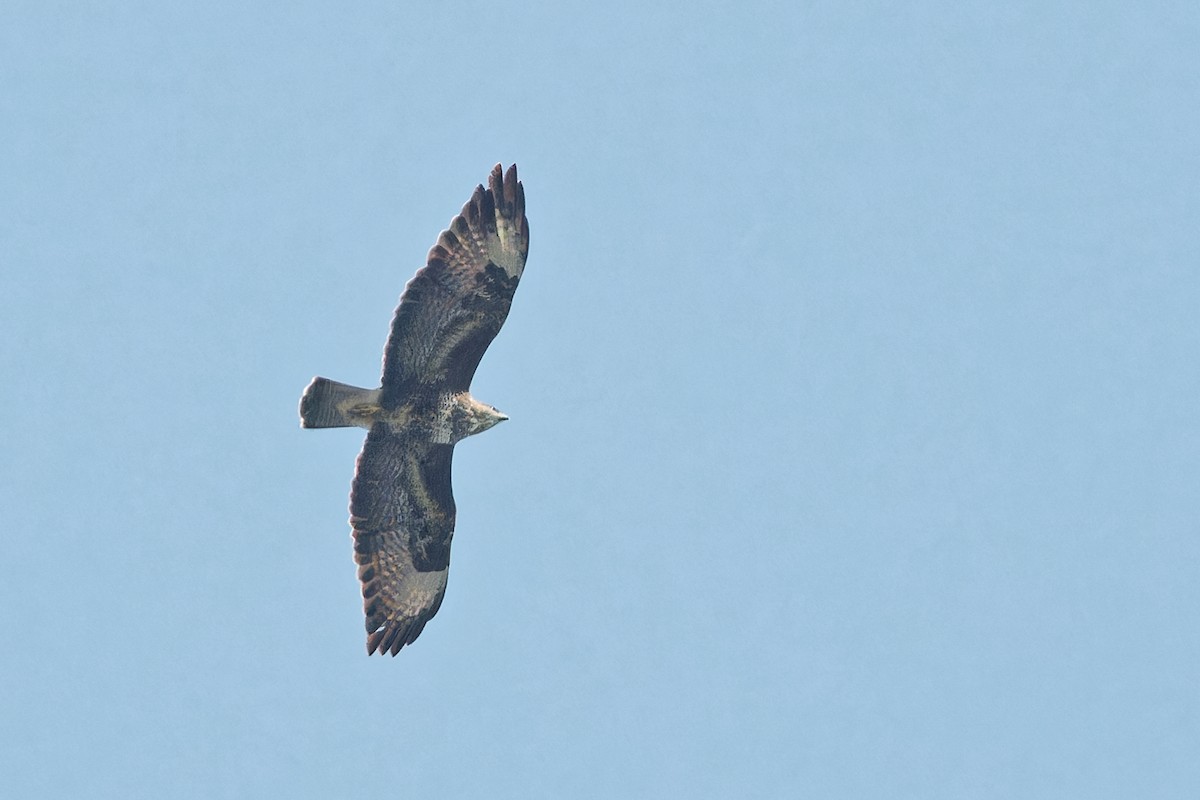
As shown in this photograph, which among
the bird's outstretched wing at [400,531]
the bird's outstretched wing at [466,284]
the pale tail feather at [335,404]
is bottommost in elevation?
the bird's outstretched wing at [400,531]

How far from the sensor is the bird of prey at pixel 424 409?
22750 mm

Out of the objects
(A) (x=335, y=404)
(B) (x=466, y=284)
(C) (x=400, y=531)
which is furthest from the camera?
(C) (x=400, y=531)

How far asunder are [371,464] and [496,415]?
161 centimetres

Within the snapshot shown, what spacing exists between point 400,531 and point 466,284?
11.3ft

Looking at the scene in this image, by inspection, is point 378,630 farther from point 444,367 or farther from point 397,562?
point 444,367

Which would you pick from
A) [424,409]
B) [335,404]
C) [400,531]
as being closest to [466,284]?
[424,409]

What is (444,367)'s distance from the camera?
2320 cm

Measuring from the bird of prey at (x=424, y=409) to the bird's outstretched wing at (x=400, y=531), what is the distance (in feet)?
0.04

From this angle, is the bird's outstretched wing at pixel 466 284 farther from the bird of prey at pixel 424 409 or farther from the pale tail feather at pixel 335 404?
the pale tail feather at pixel 335 404

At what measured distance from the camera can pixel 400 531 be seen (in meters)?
24.4

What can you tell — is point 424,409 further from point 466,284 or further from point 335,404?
point 466,284

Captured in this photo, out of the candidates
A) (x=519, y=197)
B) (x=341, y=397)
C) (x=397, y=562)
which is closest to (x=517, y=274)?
(x=519, y=197)

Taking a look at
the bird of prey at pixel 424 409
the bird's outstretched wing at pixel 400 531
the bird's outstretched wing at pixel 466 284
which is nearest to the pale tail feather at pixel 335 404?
the bird of prey at pixel 424 409

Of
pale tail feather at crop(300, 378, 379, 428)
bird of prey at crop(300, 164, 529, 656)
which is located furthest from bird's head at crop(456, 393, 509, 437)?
pale tail feather at crop(300, 378, 379, 428)
